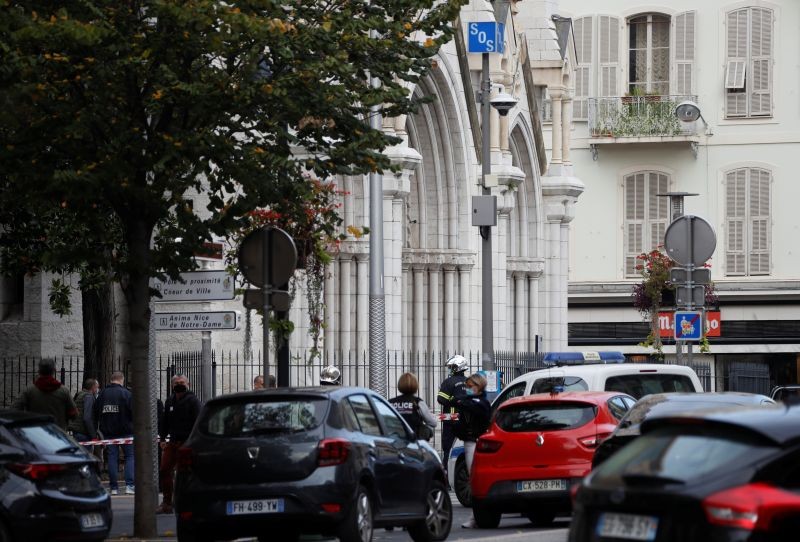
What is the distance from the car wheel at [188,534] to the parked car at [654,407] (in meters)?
3.85

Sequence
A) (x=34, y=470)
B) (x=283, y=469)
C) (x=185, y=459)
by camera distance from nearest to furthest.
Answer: (x=34, y=470), (x=283, y=469), (x=185, y=459)

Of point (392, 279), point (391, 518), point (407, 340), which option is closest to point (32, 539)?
point (391, 518)

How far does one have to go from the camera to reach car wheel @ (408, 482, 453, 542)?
612 inches

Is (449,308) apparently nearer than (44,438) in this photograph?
No

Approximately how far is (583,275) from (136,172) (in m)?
38.5

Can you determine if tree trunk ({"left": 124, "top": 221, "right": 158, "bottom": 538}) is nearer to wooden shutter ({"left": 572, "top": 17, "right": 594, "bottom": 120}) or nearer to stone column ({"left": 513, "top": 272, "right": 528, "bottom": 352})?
stone column ({"left": 513, "top": 272, "right": 528, "bottom": 352})

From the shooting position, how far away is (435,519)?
624 inches

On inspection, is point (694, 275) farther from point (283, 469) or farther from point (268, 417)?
point (283, 469)

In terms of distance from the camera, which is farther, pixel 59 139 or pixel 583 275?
pixel 583 275

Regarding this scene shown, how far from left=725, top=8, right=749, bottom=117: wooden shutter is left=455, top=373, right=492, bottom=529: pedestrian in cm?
3349

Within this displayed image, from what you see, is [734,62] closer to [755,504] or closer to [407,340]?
[407,340]

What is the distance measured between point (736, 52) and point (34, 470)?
41.6 metres

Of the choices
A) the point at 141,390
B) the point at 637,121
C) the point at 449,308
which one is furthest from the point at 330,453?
the point at 637,121

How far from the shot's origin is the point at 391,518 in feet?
48.5
